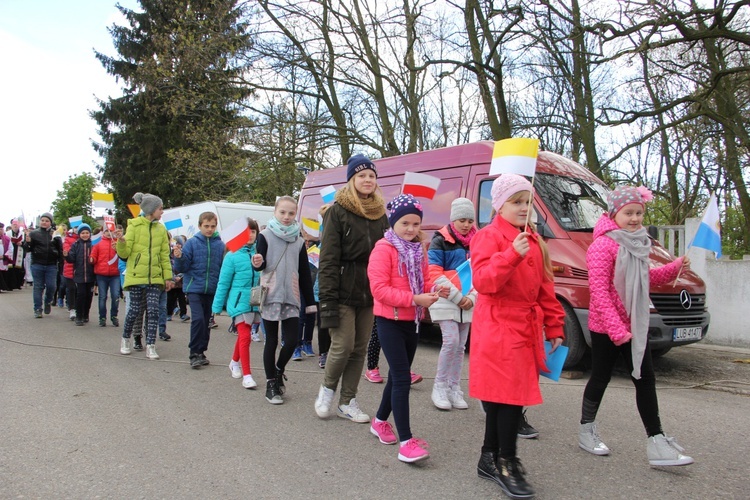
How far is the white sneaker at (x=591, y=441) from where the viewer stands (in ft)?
12.5

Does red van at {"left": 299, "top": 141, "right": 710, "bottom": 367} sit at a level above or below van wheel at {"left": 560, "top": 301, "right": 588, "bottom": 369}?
above

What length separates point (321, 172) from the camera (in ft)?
35.6

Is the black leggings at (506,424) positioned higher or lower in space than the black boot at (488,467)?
higher

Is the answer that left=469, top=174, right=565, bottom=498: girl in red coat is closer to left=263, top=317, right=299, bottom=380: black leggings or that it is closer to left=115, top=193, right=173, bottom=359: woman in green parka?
left=263, top=317, right=299, bottom=380: black leggings

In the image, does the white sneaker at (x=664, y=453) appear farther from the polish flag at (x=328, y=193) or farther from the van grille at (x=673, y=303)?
the polish flag at (x=328, y=193)

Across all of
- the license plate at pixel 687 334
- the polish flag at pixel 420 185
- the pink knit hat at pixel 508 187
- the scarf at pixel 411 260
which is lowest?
the license plate at pixel 687 334

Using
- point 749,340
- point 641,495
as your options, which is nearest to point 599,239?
point 641,495

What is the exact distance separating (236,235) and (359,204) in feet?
6.29

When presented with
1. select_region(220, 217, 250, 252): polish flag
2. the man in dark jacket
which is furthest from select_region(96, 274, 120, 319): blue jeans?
select_region(220, 217, 250, 252): polish flag

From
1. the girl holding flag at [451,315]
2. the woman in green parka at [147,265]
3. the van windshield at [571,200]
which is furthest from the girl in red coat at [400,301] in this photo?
the woman in green parka at [147,265]

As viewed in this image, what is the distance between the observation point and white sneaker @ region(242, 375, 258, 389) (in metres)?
5.46

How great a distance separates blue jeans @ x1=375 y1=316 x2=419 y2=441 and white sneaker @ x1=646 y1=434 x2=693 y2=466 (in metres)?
1.48

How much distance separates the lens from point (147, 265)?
699 centimetres

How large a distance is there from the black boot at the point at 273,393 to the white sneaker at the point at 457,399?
1463 millimetres
